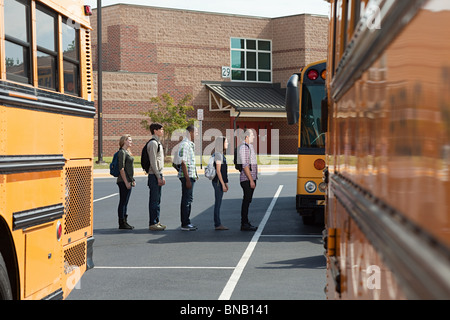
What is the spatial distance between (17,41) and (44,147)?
0.81m

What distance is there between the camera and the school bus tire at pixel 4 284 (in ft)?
12.7

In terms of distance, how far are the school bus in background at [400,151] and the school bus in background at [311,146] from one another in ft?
29.6

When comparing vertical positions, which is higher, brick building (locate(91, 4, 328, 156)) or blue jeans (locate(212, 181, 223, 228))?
brick building (locate(91, 4, 328, 156))

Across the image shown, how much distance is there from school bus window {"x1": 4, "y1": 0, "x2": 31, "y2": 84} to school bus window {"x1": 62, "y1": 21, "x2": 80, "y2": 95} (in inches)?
36.5

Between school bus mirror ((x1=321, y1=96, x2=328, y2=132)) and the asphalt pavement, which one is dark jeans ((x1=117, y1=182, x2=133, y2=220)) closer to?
the asphalt pavement

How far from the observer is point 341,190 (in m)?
3.00

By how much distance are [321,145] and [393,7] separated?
10.2m

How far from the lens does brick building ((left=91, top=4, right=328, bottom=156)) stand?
137 ft

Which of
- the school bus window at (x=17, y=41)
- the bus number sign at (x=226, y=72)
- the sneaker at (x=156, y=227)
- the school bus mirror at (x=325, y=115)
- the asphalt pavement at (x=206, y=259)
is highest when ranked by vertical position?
the bus number sign at (x=226, y=72)

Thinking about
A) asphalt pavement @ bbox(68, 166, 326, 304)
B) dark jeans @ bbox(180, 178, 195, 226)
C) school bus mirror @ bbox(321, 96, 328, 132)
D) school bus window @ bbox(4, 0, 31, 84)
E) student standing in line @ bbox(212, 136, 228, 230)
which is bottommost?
asphalt pavement @ bbox(68, 166, 326, 304)

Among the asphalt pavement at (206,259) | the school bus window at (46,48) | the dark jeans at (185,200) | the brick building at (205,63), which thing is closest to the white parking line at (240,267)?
the asphalt pavement at (206,259)

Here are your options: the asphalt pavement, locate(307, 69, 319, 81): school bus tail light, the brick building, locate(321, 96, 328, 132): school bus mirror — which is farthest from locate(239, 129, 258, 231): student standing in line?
the brick building

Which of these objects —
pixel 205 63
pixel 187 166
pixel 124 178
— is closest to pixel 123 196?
pixel 124 178

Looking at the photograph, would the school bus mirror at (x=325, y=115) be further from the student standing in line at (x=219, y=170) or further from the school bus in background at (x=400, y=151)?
the student standing in line at (x=219, y=170)
